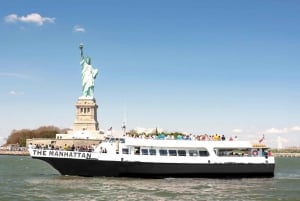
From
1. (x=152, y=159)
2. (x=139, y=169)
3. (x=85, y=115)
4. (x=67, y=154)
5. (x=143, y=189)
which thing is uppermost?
(x=85, y=115)

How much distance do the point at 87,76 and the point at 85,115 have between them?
26.7ft

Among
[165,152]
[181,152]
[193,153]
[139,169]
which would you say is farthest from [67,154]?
[193,153]

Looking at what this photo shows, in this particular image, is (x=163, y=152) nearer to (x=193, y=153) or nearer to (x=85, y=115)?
(x=193, y=153)

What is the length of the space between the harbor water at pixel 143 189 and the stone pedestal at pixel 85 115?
203 ft

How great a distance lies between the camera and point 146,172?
144 ft

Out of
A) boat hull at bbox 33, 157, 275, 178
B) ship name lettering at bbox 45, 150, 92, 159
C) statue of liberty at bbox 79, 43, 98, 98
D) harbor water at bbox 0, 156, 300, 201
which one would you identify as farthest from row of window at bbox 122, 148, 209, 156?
statue of liberty at bbox 79, 43, 98, 98

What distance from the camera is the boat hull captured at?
1720 inches

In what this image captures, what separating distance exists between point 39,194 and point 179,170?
14580 mm

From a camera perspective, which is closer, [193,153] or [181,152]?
[181,152]

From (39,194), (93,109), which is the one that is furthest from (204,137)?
(93,109)

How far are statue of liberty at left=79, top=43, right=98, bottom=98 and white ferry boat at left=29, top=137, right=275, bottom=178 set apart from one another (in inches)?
2449

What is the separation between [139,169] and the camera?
43.7 metres

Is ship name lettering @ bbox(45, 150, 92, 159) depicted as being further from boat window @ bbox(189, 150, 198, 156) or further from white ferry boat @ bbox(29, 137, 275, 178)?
boat window @ bbox(189, 150, 198, 156)

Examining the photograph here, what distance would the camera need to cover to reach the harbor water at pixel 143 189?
33.1 meters
